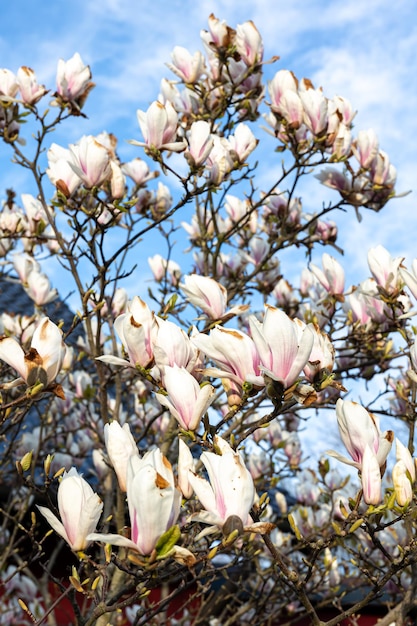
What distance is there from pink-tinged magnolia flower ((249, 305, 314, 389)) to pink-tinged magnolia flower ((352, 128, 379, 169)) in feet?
7.30

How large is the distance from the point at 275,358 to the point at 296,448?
3.46m

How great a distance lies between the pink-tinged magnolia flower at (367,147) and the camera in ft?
11.6

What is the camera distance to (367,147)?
11.6ft

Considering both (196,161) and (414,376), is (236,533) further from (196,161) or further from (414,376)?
(196,161)

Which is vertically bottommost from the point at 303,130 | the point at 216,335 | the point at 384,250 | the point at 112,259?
the point at 216,335

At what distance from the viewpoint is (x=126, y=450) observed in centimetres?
149

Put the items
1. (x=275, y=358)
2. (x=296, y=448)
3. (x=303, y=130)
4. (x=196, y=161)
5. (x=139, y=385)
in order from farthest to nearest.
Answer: (x=139, y=385), (x=296, y=448), (x=303, y=130), (x=196, y=161), (x=275, y=358)

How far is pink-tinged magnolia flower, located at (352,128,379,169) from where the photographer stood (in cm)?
353

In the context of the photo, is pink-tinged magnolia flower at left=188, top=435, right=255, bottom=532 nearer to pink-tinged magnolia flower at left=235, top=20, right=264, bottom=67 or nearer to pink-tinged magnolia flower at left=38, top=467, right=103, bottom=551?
pink-tinged magnolia flower at left=38, top=467, right=103, bottom=551

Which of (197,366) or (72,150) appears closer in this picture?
(197,366)

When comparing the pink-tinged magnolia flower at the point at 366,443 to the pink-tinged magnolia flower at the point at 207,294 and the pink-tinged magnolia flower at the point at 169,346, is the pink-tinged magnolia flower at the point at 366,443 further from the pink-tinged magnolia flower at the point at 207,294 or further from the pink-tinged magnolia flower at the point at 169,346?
the pink-tinged magnolia flower at the point at 207,294

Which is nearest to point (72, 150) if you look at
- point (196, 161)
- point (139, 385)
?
point (196, 161)

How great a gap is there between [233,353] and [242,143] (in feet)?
6.78

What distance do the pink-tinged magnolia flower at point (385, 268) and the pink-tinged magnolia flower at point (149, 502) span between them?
1.63 m
